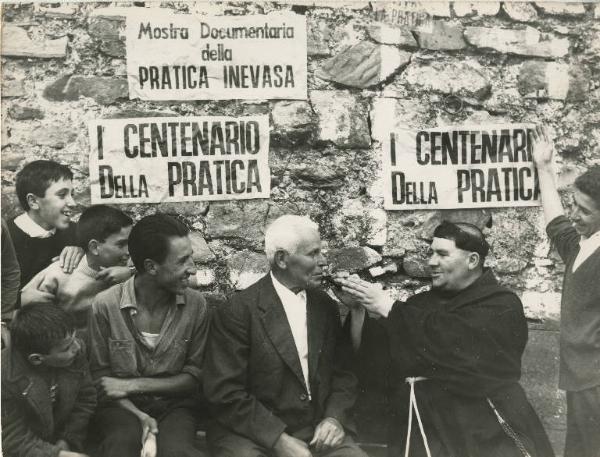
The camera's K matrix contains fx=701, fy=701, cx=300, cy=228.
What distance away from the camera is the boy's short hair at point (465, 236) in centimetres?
367

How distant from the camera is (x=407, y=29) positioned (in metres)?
4.00

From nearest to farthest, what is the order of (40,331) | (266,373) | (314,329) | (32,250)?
(40,331), (266,373), (314,329), (32,250)

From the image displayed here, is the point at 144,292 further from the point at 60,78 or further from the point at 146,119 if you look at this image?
the point at 60,78

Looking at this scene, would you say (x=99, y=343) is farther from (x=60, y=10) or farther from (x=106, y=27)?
(x=60, y=10)

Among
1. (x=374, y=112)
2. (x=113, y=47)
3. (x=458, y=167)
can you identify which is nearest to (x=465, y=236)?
(x=458, y=167)

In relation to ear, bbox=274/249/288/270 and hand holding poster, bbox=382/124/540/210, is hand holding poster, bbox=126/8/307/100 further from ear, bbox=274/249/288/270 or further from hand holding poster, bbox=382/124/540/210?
ear, bbox=274/249/288/270

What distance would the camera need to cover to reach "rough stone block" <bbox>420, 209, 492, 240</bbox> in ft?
13.3

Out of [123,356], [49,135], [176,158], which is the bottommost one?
[123,356]

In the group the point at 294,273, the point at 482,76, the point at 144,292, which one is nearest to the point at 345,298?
the point at 294,273

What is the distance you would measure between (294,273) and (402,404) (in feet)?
2.87

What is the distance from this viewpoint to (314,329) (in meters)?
3.55

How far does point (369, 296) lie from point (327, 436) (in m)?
0.75

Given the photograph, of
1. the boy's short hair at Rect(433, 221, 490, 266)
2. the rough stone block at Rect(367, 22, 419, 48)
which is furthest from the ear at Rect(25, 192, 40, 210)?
the boy's short hair at Rect(433, 221, 490, 266)

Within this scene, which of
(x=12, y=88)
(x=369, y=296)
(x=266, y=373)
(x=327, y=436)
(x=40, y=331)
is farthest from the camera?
(x=12, y=88)
